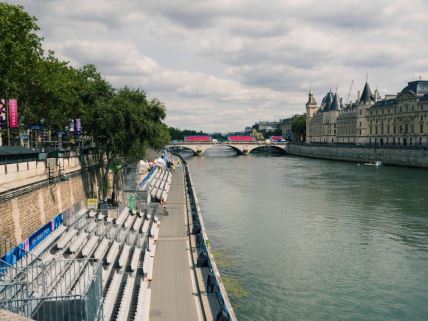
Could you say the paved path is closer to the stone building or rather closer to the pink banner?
the pink banner

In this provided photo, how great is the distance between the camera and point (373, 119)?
120812 mm

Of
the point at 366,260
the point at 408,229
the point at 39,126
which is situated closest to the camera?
the point at 366,260

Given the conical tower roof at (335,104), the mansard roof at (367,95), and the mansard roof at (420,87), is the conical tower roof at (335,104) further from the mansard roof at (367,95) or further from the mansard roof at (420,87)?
the mansard roof at (420,87)

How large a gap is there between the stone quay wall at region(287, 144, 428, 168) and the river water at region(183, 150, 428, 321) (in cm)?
3485

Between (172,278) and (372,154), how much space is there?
9362 cm

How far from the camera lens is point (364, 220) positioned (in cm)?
3762

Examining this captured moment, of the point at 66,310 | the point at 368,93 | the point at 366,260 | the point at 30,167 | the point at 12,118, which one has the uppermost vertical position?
the point at 368,93

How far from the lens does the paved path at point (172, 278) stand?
16.7 metres

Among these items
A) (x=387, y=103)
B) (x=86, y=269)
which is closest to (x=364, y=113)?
(x=387, y=103)

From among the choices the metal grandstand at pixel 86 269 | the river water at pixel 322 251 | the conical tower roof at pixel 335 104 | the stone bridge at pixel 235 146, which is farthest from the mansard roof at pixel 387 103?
the metal grandstand at pixel 86 269

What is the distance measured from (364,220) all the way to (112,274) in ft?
83.1

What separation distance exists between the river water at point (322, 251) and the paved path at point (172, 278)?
8.55 ft

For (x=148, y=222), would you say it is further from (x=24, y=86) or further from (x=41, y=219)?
(x=24, y=86)

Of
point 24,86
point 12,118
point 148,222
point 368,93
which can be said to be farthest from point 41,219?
point 368,93
